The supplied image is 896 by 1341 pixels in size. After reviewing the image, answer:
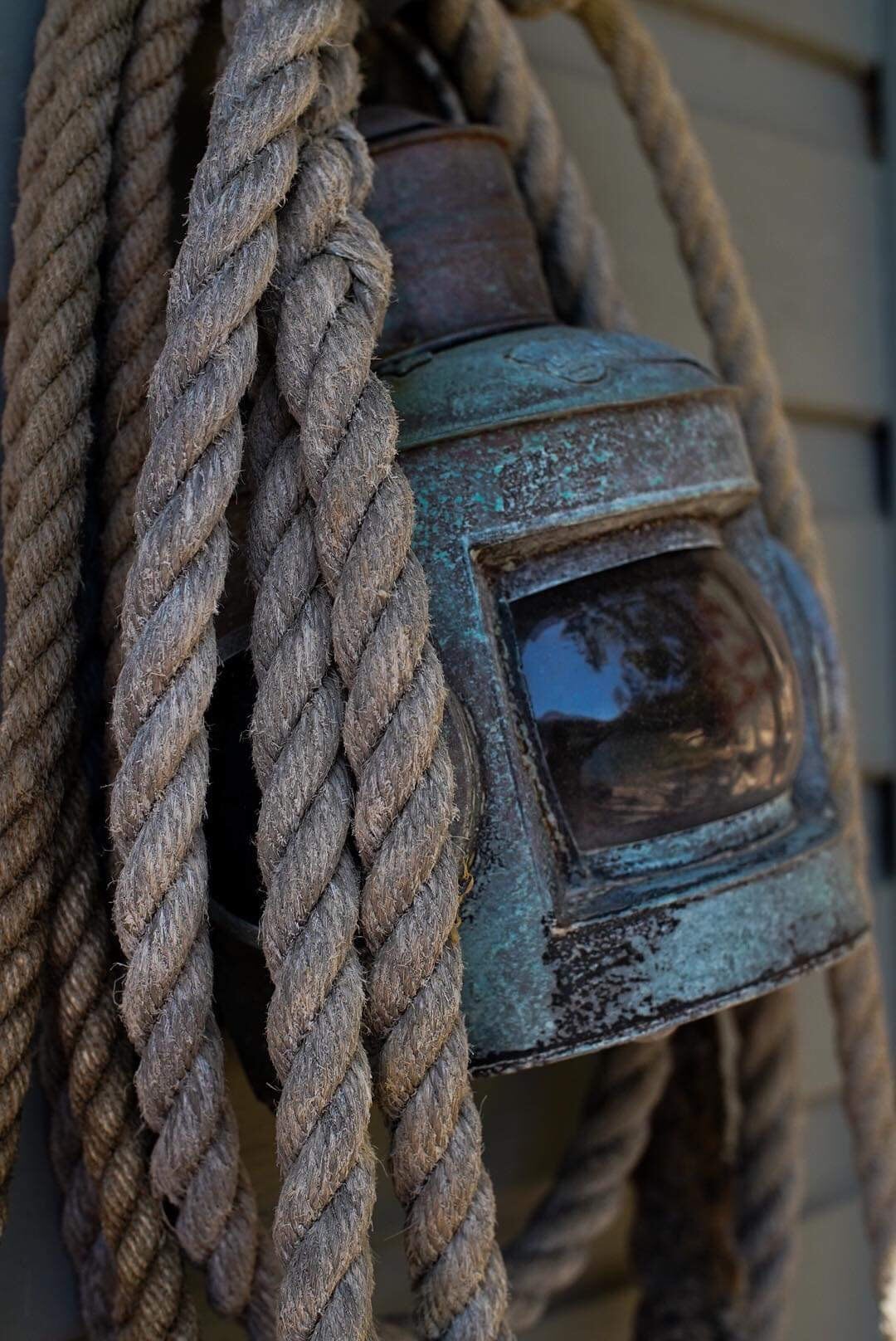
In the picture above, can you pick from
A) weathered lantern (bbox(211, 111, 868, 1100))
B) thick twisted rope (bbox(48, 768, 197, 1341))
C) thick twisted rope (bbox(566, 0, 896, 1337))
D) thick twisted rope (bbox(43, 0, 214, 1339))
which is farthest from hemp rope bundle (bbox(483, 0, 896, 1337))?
thick twisted rope (bbox(48, 768, 197, 1341))

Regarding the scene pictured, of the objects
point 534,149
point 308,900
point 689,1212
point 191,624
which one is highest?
point 534,149

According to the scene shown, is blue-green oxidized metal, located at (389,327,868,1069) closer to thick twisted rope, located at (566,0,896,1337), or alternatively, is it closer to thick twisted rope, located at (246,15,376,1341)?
thick twisted rope, located at (246,15,376,1341)

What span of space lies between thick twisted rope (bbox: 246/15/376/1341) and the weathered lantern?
0.27 ft

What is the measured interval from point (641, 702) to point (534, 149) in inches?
18.6

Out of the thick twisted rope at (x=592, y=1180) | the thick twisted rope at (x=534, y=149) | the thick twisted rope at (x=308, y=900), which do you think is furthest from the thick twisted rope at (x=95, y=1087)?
the thick twisted rope at (x=592, y=1180)

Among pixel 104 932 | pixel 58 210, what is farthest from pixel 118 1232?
pixel 58 210

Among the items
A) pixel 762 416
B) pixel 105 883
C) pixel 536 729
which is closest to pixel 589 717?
pixel 536 729

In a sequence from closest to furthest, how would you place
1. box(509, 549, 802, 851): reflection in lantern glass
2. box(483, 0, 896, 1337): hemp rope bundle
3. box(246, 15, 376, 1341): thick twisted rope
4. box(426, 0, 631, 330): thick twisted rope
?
box(246, 15, 376, 1341): thick twisted rope < box(509, 549, 802, 851): reflection in lantern glass < box(426, 0, 631, 330): thick twisted rope < box(483, 0, 896, 1337): hemp rope bundle

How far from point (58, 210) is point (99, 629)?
0.80ft

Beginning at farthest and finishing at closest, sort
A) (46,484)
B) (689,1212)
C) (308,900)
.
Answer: (689,1212) → (46,484) → (308,900)

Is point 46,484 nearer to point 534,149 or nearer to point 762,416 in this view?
point 534,149

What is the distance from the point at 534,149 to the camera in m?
0.89

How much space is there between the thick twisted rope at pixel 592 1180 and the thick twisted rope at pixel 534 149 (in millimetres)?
583

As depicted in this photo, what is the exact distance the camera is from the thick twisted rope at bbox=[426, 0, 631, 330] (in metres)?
0.84
